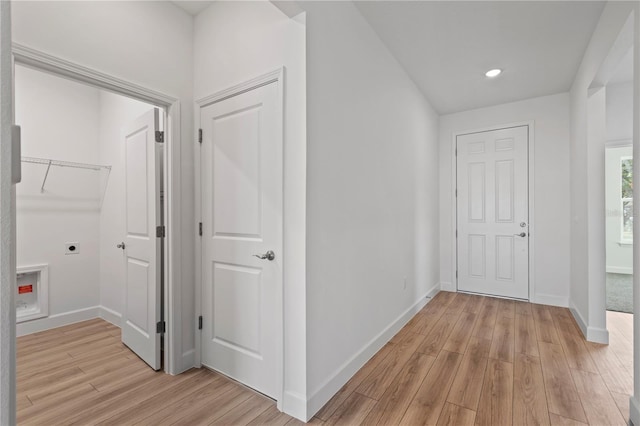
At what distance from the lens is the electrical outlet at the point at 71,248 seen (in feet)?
10.7

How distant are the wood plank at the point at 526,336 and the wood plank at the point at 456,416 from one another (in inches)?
43.6

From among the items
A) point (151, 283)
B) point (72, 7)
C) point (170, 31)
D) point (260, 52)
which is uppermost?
point (170, 31)

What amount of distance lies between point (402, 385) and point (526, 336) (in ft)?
5.27

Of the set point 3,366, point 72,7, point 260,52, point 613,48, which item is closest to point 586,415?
point 613,48

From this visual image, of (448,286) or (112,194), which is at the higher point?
(112,194)

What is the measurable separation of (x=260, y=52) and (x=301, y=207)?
3.53ft

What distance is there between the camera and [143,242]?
2383 millimetres

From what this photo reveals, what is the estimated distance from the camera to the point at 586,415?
1.72 meters

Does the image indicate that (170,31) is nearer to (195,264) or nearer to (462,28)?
(195,264)

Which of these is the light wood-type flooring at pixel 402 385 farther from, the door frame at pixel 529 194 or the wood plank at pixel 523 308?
the door frame at pixel 529 194

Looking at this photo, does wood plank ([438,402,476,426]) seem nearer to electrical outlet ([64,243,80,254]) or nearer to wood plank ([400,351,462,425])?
wood plank ([400,351,462,425])

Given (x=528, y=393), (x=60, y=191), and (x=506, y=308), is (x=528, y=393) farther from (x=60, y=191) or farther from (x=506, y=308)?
(x=60, y=191)

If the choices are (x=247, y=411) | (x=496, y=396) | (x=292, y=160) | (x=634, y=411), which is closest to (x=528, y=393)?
(x=496, y=396)

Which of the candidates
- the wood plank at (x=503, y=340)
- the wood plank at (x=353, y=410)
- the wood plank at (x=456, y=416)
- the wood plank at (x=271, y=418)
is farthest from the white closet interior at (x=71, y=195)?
the wood plank at (x=503, y=340)
